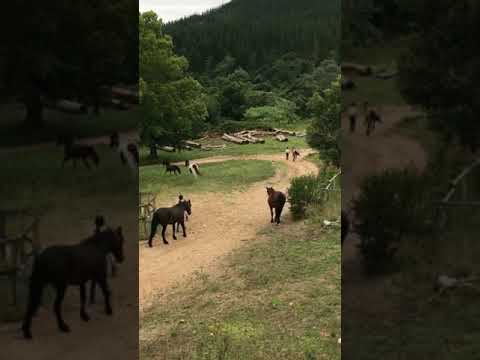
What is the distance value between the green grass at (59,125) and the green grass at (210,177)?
10462 millimetres

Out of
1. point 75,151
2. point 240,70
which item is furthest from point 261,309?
point 240,70

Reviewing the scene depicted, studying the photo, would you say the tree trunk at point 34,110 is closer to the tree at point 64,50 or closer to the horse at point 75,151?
the tree at point 64,50

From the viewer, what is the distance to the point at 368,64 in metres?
3.41

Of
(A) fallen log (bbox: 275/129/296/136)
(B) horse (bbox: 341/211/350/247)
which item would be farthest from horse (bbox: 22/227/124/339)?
(A) fallen log (bbox: 275/129/296/136)

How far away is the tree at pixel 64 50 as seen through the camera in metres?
3.15

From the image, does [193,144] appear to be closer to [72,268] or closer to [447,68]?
[72,268]

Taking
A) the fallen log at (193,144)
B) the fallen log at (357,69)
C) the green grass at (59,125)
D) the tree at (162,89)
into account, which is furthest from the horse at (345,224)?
the fallen log at (193,144)

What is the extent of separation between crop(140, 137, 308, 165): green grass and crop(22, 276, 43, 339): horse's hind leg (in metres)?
11.9

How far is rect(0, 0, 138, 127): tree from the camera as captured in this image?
3.15 meters

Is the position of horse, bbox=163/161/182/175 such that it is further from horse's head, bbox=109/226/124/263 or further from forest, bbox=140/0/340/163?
horse's head, bbox=109/226/124/263

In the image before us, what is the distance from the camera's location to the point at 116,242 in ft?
11.2

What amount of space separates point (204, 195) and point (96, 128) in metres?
11.4

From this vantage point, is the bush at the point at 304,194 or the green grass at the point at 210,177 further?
the green grass at the point at 210,177

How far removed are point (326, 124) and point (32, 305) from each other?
11.9 meters
